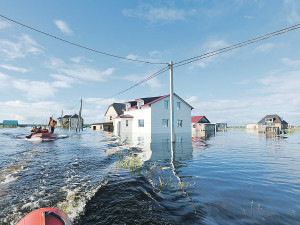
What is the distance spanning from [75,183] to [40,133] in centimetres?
1897

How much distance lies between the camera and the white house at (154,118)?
1105 inches

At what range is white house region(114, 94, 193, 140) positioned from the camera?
92.1 ft

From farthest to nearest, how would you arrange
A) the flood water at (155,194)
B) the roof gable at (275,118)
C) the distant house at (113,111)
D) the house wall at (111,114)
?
the roof gable at (275,118), the house wall at (111,114), the distant house at (113,111), the flood water at (155,194)

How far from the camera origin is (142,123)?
2992 centimetres

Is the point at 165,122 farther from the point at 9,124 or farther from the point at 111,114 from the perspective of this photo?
the point at 9,124

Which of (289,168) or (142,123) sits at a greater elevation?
(142,123)

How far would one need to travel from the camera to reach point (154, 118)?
2812cm

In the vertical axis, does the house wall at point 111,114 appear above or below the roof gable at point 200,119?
above

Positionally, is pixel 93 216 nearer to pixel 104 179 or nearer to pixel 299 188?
pixel 104 179

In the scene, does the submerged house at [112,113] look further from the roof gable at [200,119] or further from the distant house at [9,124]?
the distant house at [9,124]

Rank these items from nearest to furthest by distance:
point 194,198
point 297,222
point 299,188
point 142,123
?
1. point 297,222
2. point 194,198
3. point 299,188
4. point 142,123

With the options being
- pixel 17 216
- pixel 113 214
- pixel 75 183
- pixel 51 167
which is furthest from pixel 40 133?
pixel 113 214

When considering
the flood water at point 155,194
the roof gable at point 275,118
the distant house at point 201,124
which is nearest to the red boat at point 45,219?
the flood water at point 155,194

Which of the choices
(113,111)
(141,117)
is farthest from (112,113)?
(141,117)
